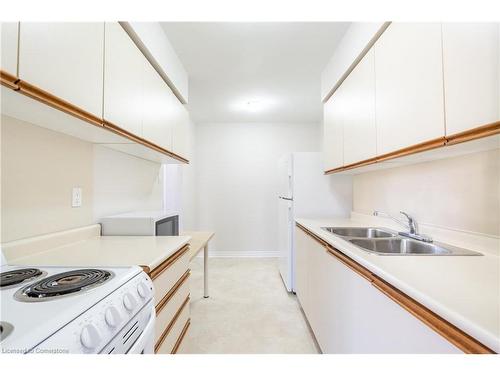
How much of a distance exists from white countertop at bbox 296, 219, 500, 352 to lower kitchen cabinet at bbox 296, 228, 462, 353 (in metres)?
0.09

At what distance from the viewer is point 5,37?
0.73 metres

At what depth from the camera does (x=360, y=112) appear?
5.72 feet

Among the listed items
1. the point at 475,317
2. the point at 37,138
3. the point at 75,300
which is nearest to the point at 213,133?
the point at 37,138

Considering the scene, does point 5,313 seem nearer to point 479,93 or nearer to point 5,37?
point 5,37

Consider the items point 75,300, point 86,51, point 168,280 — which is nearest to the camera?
point 75,300

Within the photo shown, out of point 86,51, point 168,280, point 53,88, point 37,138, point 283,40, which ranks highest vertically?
point 283,40

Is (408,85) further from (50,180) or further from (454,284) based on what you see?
(50,180)

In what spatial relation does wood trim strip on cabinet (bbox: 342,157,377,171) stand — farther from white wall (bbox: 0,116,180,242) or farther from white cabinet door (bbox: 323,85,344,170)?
white wall (bbox: 0,116,180,242)

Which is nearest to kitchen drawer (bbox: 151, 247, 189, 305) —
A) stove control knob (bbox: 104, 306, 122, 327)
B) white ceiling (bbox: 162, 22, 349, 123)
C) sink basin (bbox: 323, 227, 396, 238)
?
stove control knob (bbox: 104, 306, 122, 327)

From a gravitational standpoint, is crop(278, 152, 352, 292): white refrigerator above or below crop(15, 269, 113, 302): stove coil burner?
above

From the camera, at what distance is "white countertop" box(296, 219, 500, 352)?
1.80 feet

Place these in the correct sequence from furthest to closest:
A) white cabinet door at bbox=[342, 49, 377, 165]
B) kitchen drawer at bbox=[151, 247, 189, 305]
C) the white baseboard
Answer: the white baseboard, white cabinet door at bbox=[342, 49, 377, 165], kitchen drawer at bbox=[151, 247, 189, 305]

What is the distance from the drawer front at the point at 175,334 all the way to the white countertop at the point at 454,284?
3.44 feet

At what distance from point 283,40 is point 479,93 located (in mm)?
1622
